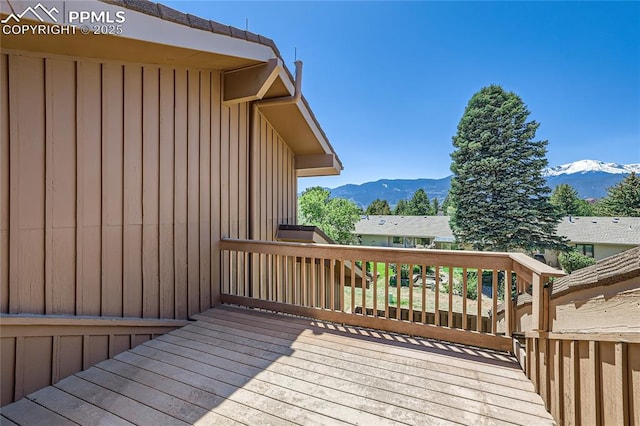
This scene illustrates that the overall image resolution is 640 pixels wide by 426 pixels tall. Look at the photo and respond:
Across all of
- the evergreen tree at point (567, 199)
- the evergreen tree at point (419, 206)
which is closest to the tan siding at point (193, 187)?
the evergreen tree at point (567, 199)

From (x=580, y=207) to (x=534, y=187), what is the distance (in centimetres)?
2037

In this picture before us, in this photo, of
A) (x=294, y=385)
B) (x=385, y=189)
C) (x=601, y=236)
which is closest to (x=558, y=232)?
(x=601, y=236)

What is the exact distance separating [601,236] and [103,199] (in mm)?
25524

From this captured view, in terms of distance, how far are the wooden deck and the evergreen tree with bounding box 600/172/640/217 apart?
30076 millimetres

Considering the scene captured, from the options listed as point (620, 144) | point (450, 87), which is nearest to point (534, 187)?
point (450, 87)

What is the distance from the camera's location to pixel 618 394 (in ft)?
3.62

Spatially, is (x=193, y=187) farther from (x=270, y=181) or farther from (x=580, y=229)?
(x=580, y=229)

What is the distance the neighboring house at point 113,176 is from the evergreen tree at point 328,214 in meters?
13.1

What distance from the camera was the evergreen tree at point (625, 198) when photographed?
886 inches

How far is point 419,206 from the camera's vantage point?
141ft

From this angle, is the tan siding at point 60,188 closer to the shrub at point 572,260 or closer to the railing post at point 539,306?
the railing post at point 539,306

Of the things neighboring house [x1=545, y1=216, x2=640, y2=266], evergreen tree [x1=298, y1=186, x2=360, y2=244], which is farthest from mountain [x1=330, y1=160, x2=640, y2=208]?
evergreen tree [x1=298, y1=186, x2=360, y2=244]

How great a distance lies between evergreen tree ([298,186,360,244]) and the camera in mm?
17406

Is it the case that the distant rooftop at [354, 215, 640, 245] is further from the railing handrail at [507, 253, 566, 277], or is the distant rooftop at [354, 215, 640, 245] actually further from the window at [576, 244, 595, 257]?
the railing handrail at [507, 253, 566, 277]
